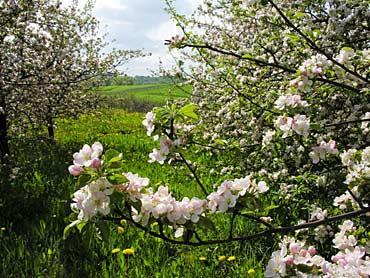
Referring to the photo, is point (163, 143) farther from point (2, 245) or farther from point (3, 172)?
point (3, 172)

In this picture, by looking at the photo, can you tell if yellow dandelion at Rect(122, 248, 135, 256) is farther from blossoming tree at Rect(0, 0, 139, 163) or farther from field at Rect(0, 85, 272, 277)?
blossoming tree at Rect(0, 0, 139, 163)

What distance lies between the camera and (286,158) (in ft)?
11.9

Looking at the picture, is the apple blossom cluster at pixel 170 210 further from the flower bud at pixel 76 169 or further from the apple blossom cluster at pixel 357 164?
the apple blossom cluster at pixel 357 164

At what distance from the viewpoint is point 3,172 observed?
5371 millimetres

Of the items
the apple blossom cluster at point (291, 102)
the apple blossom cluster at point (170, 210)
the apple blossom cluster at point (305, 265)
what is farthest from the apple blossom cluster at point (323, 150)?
the apple blossom cluster at point (170, 210)

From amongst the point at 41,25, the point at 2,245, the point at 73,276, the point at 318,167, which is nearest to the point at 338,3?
the point at 318,167

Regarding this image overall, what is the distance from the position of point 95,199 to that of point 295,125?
3.23ft

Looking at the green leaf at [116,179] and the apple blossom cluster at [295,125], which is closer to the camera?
the green leaf at [116,179]

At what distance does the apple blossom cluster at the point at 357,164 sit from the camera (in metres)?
1.96

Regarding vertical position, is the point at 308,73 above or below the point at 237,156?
above

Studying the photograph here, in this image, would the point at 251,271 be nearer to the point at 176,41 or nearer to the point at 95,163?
the point at 176,41

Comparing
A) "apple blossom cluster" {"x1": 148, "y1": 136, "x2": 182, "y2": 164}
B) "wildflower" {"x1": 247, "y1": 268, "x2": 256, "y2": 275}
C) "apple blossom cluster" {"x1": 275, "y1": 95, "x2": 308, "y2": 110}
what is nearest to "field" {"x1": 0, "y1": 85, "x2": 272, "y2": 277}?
"wildflower" {"x1": 247, "y1": 268, "x2": 256, "y2": 275}

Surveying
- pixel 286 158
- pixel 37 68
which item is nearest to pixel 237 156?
pixel 286 158

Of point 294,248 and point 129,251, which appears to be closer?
point 294,248
